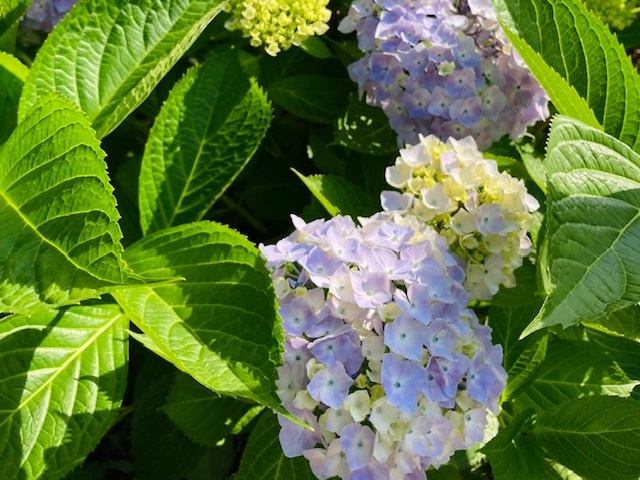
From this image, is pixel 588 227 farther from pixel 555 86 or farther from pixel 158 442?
pixel 158 442

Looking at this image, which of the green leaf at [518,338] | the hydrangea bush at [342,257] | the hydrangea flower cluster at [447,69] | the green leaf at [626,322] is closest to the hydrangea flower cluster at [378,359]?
the hydrangea bush at [342,257]

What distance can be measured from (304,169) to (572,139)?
104cm

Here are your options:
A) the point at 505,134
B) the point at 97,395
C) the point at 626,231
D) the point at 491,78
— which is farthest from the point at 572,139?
the point at 97,395

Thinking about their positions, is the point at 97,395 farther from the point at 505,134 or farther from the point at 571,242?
the point at 505,134

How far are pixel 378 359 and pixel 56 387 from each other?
0.50 metres

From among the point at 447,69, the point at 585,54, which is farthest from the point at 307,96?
the point at 585,54

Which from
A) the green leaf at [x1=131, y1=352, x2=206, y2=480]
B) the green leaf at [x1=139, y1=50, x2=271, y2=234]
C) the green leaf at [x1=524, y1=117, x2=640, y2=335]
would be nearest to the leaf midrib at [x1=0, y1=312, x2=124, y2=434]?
the green leaf at [x1=139, y1=50, x2=271, y2=234]

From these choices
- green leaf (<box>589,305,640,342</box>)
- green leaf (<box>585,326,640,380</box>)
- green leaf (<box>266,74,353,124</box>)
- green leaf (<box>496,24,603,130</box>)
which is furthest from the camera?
green leaf (<box>266,74,353,124</box>)

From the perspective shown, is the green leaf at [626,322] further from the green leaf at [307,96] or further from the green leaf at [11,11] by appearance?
the green leaf at [11,11]

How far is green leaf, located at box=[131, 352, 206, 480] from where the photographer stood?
174 cm

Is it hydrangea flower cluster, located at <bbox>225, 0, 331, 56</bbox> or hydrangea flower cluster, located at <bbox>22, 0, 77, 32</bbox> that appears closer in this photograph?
hydrangea flower cluster, located at <bbox>225, 0, 331, 56</bbox>

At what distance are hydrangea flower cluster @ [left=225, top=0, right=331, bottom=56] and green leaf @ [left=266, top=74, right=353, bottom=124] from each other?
25cm

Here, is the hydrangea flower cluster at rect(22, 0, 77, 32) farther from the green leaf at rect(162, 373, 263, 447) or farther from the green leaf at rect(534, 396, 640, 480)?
the green leaf at rect(534, 396, 640, 480)

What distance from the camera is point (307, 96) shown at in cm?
187
